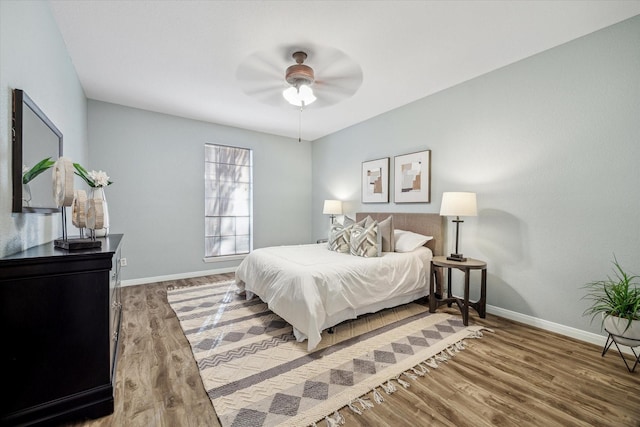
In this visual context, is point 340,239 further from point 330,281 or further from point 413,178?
point 413,178

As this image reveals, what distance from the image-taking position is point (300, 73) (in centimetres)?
243

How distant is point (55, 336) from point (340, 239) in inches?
103

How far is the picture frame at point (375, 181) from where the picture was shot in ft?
13.6

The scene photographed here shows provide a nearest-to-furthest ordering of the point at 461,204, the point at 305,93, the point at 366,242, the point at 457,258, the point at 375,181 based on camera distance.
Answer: the point at 305,93, the point at 461,204, the point at 457,258, the point at 366,242, the point at 375,181

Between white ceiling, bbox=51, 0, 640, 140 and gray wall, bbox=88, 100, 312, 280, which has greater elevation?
white ceiling, bbox=51, 0, 640, 140

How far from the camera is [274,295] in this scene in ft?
8.04

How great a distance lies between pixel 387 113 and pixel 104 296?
4.08m

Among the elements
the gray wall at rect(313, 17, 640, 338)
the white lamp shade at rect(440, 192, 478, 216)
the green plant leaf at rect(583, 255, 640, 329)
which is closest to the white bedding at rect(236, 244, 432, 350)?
the white lamp shade at rect(440, 192, 478, 216)

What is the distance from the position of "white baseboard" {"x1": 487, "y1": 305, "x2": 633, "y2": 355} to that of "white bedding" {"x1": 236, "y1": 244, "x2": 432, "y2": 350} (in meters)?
0.79

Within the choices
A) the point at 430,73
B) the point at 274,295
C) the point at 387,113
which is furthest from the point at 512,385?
the point at 387,113

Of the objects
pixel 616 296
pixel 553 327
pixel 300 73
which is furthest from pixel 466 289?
pixel 300 73

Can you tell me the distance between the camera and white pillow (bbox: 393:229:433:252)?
10.7 feet

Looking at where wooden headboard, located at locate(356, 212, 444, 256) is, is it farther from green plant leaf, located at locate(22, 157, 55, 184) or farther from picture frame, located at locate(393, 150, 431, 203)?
green plant leaf, located at locate(22, 157, 55, 184)

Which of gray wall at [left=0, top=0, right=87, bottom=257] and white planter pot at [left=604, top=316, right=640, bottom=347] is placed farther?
white planter pot at [left=604, top=316, right=640, bottom=347]
